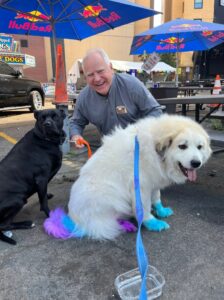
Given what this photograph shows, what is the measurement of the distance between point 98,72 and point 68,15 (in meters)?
2.98

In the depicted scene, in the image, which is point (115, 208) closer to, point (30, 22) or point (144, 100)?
point (144, 100)

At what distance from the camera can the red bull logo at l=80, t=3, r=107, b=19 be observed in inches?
205

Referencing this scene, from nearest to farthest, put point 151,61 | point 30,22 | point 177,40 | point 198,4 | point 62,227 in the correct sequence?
point 62,227
point 30,22
point 151,61
point 177,40
point 198,4

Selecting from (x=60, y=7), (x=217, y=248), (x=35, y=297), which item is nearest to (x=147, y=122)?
(x=217, y=248)

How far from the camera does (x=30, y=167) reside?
2.85 meters

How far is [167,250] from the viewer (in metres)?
2.45

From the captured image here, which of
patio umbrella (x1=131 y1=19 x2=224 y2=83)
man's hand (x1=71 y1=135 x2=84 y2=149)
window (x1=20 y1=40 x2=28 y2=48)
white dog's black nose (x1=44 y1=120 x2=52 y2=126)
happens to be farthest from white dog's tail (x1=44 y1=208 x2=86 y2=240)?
window (x1=20 y1=40 x2=28 y2=48)

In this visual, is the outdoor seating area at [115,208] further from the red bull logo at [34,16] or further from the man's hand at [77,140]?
the red bull logo at [34,16]

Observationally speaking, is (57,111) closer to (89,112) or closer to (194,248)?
(89,112)

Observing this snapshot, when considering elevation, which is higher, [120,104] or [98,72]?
[98,72]

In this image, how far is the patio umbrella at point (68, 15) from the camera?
16.4 ft

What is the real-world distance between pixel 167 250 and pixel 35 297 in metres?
1.15

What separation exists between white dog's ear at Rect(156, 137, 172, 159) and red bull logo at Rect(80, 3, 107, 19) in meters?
3.82

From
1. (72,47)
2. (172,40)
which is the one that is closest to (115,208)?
(172,40)
